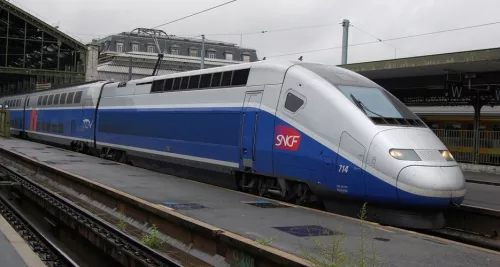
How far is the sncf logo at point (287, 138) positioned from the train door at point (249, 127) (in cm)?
75

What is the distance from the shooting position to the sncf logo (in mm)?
8875

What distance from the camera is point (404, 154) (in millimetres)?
7516

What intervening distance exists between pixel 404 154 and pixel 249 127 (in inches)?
143

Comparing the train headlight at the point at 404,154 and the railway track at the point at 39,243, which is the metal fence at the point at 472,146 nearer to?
the train headlight at the point at 404,154

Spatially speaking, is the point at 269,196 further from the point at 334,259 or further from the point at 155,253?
the point at 334,259

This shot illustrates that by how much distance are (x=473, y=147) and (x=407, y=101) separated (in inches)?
329

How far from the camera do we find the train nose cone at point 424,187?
723 cm

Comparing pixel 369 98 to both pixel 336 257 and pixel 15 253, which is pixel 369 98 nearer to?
pixel 336 257

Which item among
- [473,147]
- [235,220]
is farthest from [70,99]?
[473,147]

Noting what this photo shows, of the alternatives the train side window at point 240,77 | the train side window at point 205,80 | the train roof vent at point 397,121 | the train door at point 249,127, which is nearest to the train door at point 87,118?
the train side window at point 205,80

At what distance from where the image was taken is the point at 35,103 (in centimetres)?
2852

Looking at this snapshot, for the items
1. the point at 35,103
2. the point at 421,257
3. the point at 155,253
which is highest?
the point at 35,103

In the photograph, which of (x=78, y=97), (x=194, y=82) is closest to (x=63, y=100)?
(x=78, y=97)

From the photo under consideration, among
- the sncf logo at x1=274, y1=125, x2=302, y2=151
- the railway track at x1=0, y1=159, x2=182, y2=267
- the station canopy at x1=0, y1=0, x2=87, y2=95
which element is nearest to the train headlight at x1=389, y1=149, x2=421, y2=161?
the sncf logo at x1=274, y1=125, x2=302, y2=151
